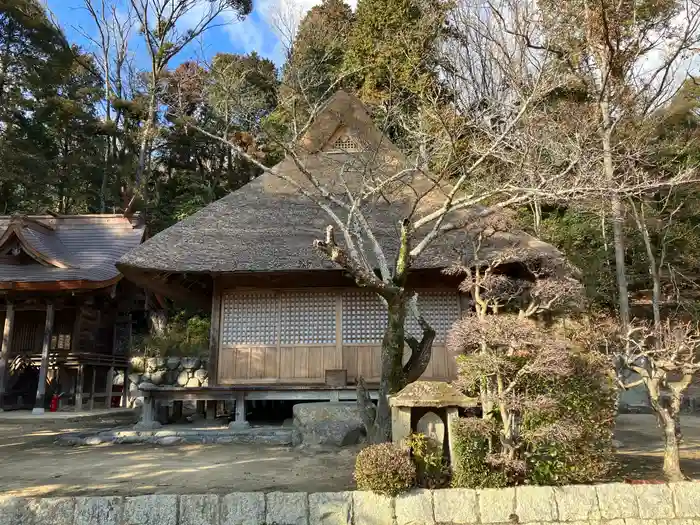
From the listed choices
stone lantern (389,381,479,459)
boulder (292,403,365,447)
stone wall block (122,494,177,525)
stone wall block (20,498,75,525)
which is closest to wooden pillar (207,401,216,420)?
boulder (292,403,365,447)

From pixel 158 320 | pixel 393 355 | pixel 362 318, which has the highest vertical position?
pixel 158 320

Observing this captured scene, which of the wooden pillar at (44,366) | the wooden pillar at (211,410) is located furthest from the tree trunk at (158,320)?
the wooden pillar at (211,410)

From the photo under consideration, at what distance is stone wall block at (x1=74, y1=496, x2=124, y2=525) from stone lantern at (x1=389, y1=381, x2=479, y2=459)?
2.57 meters

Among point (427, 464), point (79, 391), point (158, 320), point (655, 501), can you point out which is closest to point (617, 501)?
point (655, 501)

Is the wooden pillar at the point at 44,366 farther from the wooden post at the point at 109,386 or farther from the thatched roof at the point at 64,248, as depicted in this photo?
the wooden post at the point at 109,386

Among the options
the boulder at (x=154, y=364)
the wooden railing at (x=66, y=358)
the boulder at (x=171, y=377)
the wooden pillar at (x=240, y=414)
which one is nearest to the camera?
the wooden pillar at (x=240, y=414)

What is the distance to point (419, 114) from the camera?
1071cm

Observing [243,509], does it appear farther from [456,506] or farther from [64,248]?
[64,248]

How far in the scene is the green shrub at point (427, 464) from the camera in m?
5.02

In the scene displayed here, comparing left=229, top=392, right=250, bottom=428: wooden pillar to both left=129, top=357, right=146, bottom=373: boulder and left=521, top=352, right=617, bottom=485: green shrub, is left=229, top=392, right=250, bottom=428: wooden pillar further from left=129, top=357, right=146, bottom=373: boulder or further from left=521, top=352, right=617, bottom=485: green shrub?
left=129, top=357, right=146, bottom=373: boulder

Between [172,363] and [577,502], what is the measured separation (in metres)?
12.9

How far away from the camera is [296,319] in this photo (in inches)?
425

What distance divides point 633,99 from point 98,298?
16281mm

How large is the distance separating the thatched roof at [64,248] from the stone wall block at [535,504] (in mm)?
→ 12483
